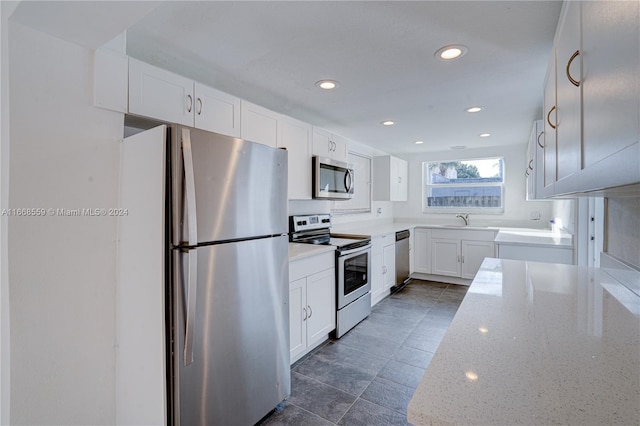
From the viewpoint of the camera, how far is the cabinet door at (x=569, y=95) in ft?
2.93

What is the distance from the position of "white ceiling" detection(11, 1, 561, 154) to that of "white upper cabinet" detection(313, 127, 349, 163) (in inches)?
10.3

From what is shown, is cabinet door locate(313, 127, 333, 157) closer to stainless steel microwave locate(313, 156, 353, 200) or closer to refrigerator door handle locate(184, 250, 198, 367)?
stainless steel microwave locate(313, 156, 353, 200)

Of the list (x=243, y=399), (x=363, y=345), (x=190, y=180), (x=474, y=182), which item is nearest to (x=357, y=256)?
(x=363, y=345)

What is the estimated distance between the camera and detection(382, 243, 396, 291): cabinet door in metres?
4.02

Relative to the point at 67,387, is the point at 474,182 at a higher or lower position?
higher

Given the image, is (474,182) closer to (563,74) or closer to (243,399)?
(563,74)

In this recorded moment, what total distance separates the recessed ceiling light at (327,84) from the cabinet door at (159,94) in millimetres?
918

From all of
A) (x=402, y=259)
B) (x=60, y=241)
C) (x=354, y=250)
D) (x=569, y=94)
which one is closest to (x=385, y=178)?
(x=402, y=259)

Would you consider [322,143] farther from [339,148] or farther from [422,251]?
[422,251]

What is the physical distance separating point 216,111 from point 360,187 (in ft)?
9.76

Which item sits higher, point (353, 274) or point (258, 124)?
point (258, 124)

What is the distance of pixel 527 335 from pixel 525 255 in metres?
2.31

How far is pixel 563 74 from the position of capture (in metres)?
1.15

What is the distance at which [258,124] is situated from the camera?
2.42m
